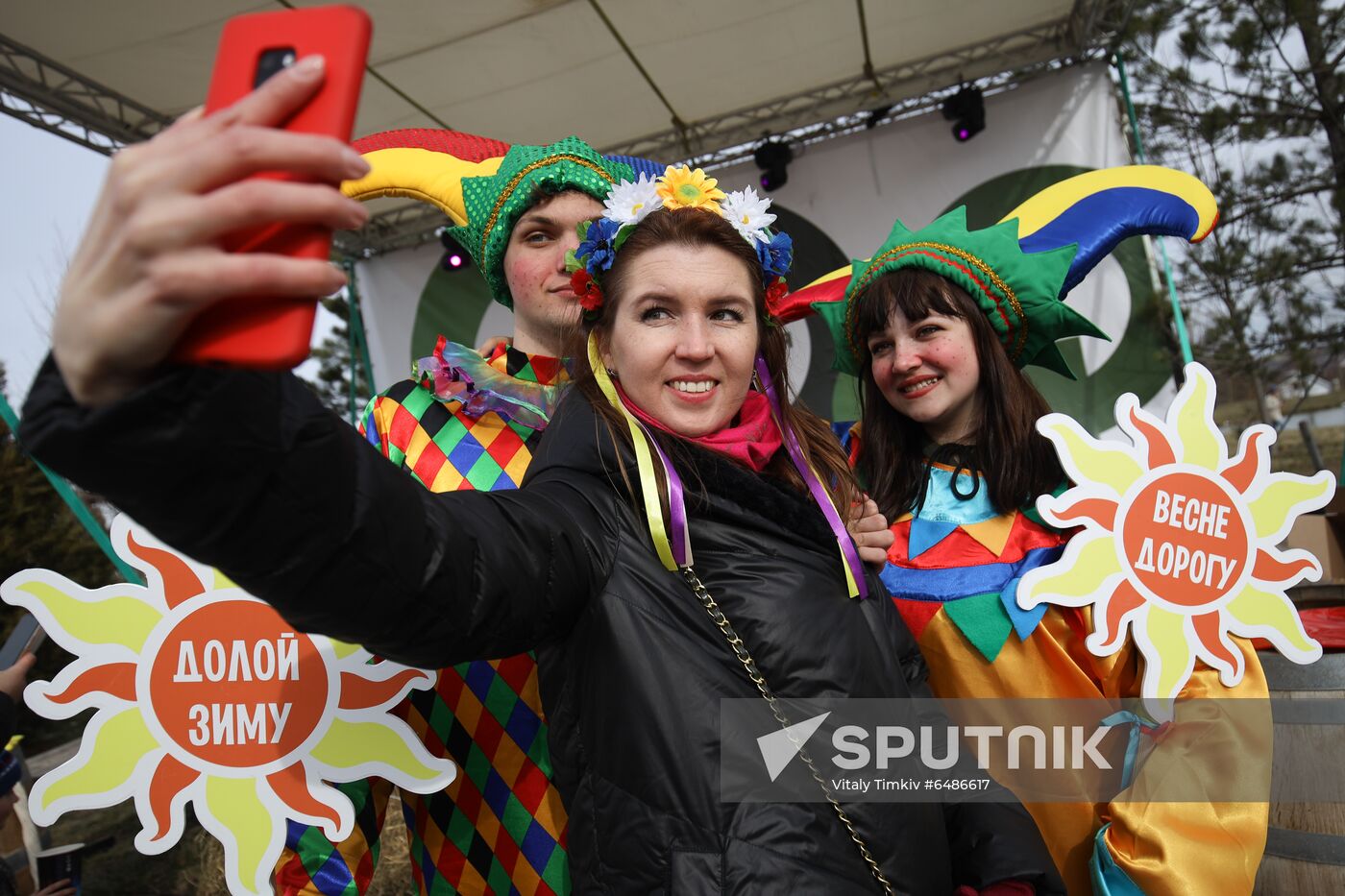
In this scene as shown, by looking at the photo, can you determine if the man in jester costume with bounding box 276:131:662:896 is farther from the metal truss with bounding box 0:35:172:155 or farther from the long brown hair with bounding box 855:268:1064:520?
the metal truss with bounding box 0:35:172:155

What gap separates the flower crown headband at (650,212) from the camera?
1337mm

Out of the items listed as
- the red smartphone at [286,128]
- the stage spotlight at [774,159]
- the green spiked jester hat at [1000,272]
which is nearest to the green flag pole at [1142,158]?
the stage spotlight at [774,159]

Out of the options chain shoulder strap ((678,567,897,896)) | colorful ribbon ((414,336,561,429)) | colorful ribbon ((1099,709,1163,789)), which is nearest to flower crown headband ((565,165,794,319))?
colorful ribbon ((414,336,561,429))

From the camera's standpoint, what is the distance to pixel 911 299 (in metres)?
1.80

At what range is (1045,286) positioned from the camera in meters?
1.82

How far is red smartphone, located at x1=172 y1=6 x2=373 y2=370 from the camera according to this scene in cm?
56

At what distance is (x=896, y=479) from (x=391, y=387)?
1.07 m

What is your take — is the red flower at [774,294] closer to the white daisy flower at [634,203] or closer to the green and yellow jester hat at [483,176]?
the white daisy flower at [634,203]

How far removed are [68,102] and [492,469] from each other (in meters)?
4.38

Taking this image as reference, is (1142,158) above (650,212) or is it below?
above

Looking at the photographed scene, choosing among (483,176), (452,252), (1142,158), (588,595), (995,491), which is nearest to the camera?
(588,595)

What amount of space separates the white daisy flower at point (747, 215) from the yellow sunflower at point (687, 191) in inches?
0.8

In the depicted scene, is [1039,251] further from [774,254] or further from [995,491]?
[774,254]

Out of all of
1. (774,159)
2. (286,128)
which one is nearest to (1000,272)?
(286,128)
